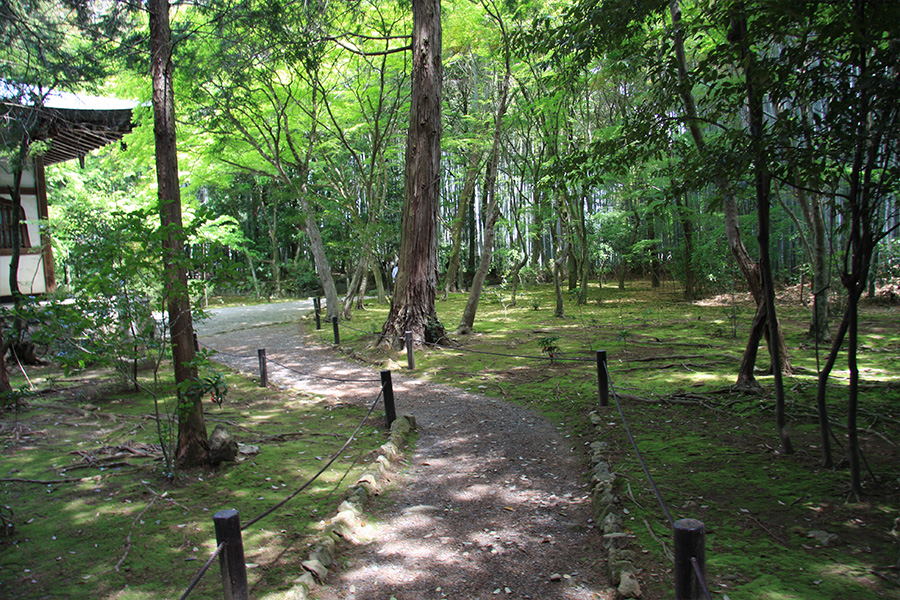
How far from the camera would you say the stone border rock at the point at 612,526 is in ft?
8.93

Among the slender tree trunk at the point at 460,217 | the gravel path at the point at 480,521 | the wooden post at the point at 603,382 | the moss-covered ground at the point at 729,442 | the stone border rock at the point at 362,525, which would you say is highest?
the slender tree trunk at the point at 460,217

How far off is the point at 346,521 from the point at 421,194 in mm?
6891

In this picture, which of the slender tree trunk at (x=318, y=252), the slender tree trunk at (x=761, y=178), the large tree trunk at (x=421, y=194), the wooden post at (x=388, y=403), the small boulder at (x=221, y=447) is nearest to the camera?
the slender tree trunk at (x=761, y=178)

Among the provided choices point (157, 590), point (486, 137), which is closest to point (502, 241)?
point (486, 137)

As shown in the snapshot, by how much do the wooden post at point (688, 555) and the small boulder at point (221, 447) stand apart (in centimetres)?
382

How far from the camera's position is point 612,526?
3.29 metres

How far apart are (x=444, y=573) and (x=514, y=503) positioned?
38.9 inches

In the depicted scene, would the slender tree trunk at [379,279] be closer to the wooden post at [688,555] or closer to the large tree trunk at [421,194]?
the large tree trunk at [421,194]

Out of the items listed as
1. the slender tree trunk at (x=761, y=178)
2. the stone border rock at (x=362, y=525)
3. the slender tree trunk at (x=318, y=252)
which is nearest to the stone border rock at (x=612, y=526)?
the stone border rock at (x=362, y=525)

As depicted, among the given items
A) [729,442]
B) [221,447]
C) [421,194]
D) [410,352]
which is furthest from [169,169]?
[421,194]

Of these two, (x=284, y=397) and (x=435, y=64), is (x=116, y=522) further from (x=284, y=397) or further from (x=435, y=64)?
(x=435, y=64)

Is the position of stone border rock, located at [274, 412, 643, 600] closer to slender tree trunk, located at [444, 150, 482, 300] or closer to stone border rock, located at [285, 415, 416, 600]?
stone border rock, located at [285, 415, 416, 600]

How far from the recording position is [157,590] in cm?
280

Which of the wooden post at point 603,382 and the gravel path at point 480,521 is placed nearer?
the gravel path at point 480,521
